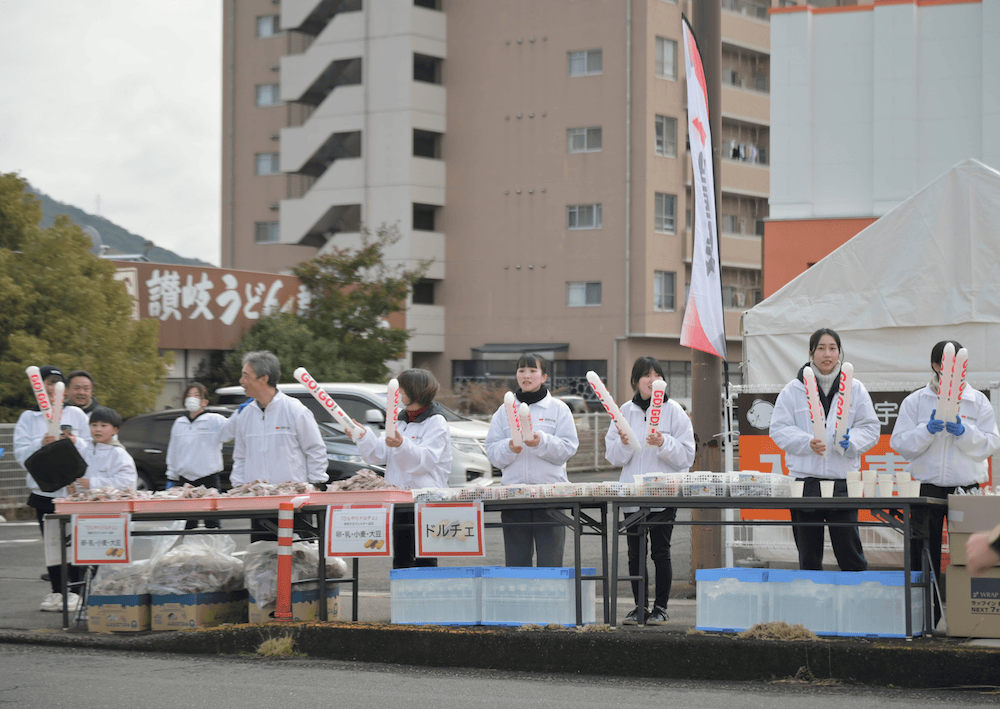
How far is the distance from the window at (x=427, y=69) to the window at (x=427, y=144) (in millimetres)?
2136

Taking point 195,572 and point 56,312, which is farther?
point 56,312

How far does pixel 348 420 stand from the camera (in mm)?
7246

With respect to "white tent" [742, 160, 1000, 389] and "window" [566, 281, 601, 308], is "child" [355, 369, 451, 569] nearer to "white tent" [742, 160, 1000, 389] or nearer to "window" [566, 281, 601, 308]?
"white tent" [742, 160, 1000, 389]

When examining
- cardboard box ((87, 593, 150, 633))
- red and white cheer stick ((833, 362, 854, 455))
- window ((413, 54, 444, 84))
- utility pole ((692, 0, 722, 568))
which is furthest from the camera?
window ((413, 54, 444, 84))

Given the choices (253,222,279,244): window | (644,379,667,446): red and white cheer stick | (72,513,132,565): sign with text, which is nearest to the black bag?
(72,513,132,565): sign with text

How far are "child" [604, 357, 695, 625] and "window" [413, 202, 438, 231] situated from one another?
3759 cm

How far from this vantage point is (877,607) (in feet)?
20.9

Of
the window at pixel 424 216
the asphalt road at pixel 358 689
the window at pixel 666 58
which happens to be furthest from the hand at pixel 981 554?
the window at pixel 424 216

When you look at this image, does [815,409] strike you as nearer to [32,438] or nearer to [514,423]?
[514,423]

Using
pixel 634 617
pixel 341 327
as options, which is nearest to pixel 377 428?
pixel 634 617

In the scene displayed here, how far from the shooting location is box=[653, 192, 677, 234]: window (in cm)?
4141

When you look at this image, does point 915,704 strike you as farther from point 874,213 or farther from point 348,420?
point 874,213

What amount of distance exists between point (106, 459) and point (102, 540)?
138 centimetres

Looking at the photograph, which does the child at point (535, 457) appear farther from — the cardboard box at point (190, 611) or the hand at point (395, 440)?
the cardboard box at point (190, 611)
